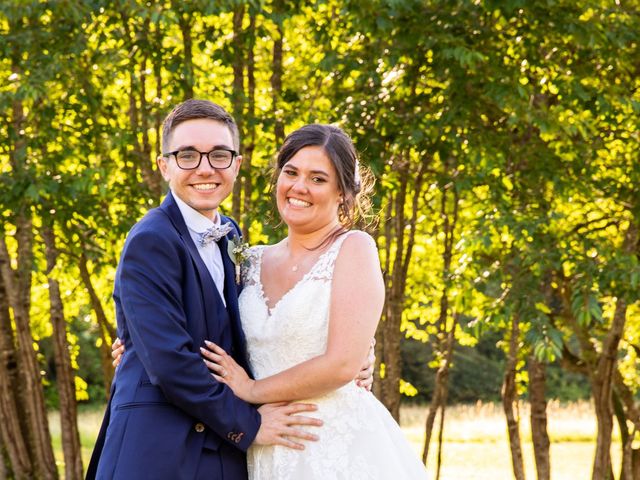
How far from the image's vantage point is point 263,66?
1007 cm

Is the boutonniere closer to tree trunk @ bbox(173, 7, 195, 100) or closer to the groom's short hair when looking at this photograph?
the groom's short hair

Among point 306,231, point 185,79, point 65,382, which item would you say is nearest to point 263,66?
point 185,79

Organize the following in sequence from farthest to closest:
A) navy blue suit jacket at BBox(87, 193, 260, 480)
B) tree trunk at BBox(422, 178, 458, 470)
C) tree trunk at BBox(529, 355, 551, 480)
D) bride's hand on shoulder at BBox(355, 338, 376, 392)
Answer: tree trunk at BBox(529, 355, 551, 480) < tree trunk at BBox(422, 178, 458, 470) < bride's hand on shoulder at BBox(355, 338, 376, 392) < navy blue suit jacket at BBox(87, 193, 260, 480)

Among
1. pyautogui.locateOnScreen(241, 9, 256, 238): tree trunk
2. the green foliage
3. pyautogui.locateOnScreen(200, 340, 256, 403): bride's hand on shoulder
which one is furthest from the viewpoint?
pyautogui.locateOnScreen(241, 9, 256, 238): tree trunk

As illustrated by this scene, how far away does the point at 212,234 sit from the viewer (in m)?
3.57

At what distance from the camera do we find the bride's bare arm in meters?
3.39

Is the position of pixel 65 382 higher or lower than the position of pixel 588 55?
lower

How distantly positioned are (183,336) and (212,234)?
1.57 feet

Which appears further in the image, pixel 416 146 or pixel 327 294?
pixel 416 146

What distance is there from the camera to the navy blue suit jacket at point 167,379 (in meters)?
3.19

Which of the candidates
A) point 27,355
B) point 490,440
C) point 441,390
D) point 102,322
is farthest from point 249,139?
point 490,440

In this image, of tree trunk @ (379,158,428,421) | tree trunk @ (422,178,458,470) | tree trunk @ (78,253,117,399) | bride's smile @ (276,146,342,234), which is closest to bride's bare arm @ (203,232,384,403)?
bride's smile @ (276,146,342,234)

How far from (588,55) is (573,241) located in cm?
154

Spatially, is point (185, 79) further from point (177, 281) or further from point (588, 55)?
point (177, 281)
